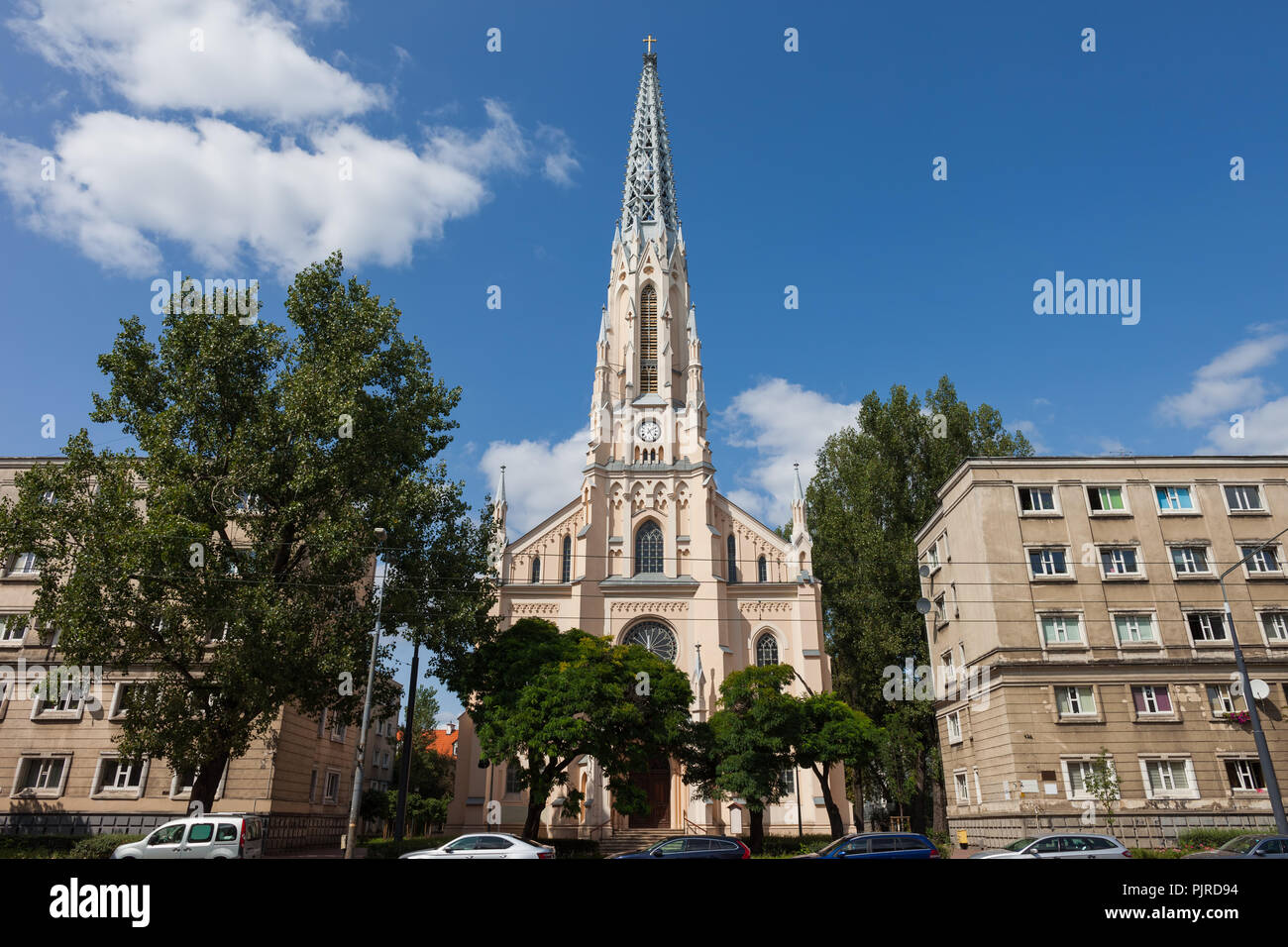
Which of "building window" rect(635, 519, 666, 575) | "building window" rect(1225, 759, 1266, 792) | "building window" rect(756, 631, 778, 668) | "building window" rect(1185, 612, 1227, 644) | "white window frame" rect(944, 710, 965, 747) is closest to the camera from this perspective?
"building window" rect(1225, 759, 1266, 792)

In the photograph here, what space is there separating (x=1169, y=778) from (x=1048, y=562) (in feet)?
28.3

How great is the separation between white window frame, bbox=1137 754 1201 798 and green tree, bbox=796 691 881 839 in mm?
9662

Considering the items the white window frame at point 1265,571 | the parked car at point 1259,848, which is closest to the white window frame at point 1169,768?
the white window frame at point 1265,571

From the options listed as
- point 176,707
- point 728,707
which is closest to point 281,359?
point 176,707

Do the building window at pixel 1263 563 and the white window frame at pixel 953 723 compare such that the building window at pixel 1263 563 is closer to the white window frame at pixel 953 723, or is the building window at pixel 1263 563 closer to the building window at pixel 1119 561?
the building window at pixel 1119 561

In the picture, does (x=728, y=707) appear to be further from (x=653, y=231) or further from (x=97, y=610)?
(x=653, y=231)

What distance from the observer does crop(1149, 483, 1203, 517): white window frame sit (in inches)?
1236

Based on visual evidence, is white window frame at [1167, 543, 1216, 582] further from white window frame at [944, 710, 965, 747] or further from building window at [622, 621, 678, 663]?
building window at [622, 621, 678, 663]

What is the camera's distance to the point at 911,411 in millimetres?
48031

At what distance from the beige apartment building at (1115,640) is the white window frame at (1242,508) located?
0.18 ft

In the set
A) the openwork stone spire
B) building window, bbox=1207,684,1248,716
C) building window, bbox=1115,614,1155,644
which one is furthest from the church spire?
building window, bbox=1207,684,1248,716

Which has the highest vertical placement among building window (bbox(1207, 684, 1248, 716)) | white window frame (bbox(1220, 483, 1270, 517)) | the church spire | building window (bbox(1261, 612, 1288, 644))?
the church spire

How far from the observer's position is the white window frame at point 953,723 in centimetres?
3416

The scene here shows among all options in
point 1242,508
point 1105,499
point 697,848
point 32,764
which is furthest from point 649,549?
point 32,764
